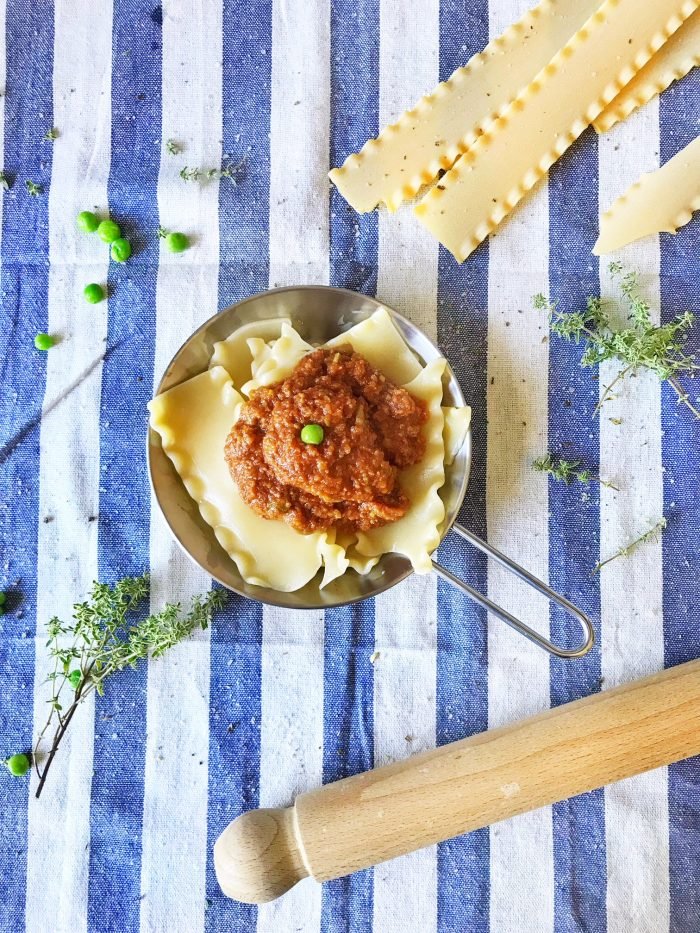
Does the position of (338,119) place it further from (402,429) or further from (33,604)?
(33,604)

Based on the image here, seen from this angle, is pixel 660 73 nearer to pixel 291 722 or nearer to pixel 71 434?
pixel 71 434

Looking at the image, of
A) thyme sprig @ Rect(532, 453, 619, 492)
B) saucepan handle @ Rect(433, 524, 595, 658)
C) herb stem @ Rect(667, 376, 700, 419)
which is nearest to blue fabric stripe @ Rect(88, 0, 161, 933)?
saucepan handle @ Rect(433, 524, 595, 658)

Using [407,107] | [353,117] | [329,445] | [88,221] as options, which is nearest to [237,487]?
[329,445]

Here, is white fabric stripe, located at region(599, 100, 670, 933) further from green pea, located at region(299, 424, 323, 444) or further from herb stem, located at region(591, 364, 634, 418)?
green pea, located at region(299, 424, 323, 444)

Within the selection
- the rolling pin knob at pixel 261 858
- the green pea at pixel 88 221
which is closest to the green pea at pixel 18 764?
the rolling pin knob at pixel 261 858

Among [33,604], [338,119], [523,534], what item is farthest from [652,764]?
[338,119]

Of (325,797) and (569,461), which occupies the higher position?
(569,461)
